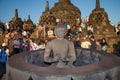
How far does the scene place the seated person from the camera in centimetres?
463

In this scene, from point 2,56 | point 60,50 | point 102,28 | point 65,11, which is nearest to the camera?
point 60,50

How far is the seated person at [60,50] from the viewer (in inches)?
182

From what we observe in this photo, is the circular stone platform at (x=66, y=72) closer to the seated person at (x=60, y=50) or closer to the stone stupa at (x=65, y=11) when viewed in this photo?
the seated person at (x=60, y=50)

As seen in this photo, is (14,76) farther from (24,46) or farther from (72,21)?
(72,21)

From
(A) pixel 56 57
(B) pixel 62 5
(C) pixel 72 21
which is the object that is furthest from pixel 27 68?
(B) pixel 62 5

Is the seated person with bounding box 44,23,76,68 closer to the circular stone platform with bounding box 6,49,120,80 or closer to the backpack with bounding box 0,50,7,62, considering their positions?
the circular stone platform with bounding box 6,49,120,80

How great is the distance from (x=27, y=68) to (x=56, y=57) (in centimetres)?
90

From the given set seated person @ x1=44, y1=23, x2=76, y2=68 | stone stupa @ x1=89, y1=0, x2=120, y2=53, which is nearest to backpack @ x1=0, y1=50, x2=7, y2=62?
seated person @ x1=44, y1=23, x2=76, y2=68

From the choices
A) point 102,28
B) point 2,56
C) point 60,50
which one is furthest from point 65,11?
point 60,50

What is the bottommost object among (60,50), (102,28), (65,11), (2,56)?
(2,56)

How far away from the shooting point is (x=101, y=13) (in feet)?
79.9

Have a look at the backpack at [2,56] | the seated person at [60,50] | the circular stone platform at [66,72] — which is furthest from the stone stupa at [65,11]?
the circular stone platform at [66,72]

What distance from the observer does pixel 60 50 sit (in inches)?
187

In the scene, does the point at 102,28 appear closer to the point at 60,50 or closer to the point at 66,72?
the point at 60,50
